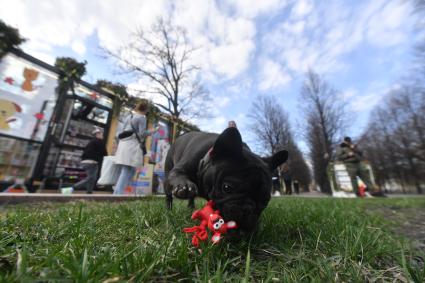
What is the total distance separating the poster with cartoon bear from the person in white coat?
19.8ft

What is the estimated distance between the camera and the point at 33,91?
9.47m

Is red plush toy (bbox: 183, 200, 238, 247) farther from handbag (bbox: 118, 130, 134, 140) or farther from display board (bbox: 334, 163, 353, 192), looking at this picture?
display board (bbox: 334, 163, 353, 192)

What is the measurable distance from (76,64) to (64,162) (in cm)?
460

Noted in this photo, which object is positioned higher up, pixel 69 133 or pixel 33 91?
pixel 33 91

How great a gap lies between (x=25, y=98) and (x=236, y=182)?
10976mm

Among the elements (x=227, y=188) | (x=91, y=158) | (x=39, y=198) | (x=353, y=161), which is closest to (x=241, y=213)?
(x=227, y=188)

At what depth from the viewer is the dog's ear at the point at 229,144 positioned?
1839 mm

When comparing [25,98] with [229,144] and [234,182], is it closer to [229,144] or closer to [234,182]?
[229,144]

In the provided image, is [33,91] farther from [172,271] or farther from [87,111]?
[172,271]

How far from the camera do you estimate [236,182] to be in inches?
68.0

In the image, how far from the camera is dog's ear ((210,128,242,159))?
6.03 feet

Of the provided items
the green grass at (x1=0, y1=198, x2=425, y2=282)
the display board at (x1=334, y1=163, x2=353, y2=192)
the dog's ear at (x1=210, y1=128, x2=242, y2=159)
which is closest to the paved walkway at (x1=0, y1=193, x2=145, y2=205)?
the green grass at (x1=0, y1=198, x2=425, y2=282)

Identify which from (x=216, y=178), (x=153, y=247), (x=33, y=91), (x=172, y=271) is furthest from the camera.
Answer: (x=33, y=91)

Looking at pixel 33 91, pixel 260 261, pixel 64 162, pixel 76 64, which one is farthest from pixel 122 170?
pixel 76 64
